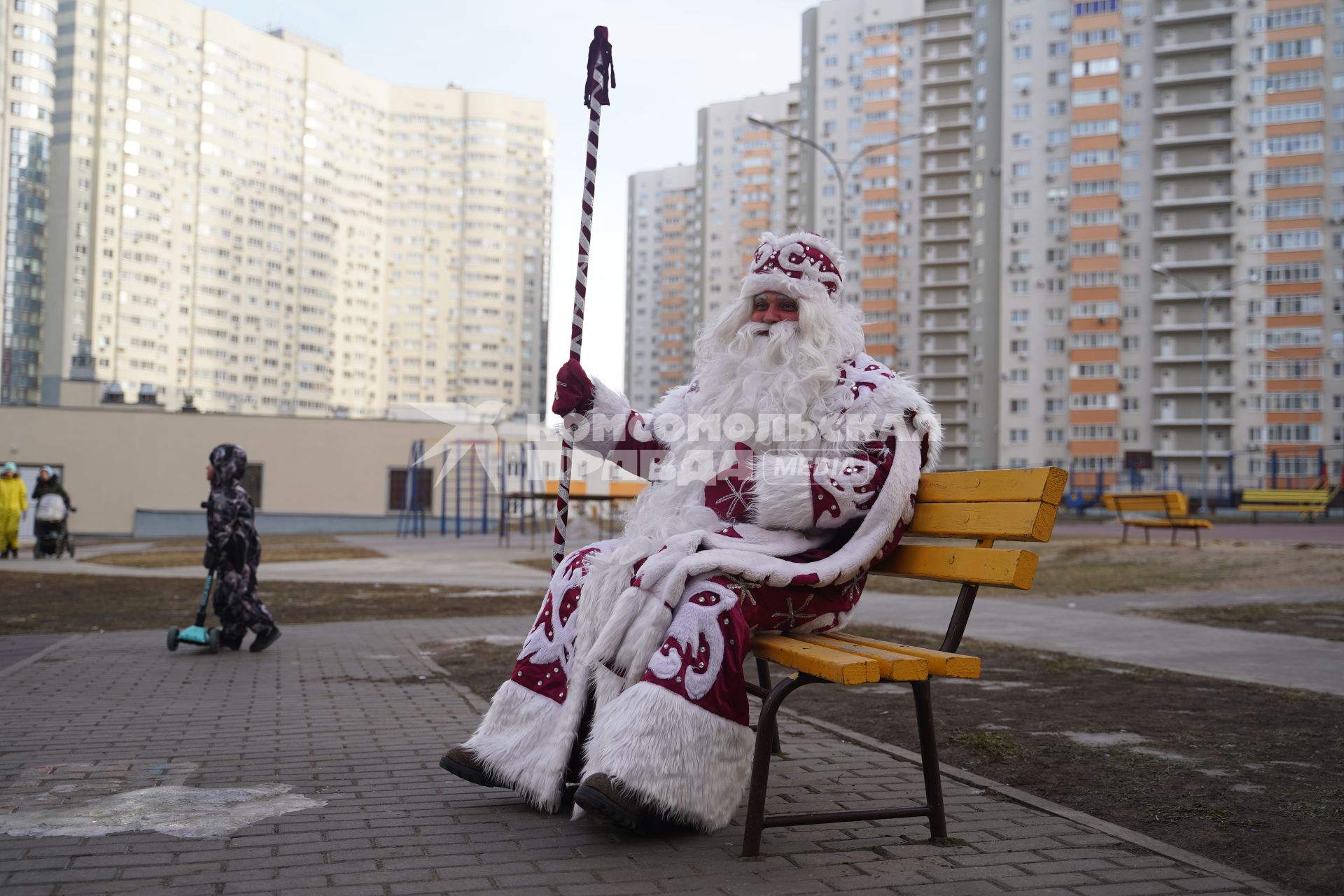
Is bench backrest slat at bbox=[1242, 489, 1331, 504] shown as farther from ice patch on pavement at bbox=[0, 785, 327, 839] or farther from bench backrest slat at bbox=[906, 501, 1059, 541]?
ice patch on pavement at bbox=[0, 785, 327, 839]

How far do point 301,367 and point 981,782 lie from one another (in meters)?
112

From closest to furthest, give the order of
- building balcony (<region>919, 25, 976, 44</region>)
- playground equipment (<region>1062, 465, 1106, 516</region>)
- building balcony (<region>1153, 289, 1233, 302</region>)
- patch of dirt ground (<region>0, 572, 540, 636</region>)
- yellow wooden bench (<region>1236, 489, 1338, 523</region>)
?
patch of dirt ground (<region>0, 572, 540, 636</region>)
yellow wooden bench (<region>1236, 489, 1338, 523</region>)
playground equipment (<region>1062, 465, 1106, 516</region>)
building balcony (<region>1153, 289, 1233, 302</region>)
building balcony (<region>919, 25, 976, 44</region>)

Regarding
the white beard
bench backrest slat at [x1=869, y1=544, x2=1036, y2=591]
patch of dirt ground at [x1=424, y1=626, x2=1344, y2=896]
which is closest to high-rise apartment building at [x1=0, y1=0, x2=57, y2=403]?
patch of dirt ground at [x1=424, y1=626, x2=1344, y2=896]

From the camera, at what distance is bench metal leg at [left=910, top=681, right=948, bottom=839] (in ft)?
11.1

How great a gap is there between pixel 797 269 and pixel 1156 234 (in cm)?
7623

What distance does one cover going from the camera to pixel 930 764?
3396 mm

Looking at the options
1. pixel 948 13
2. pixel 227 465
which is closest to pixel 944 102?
pixel 948 13

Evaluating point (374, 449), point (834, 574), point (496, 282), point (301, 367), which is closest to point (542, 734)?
point (834, 574)

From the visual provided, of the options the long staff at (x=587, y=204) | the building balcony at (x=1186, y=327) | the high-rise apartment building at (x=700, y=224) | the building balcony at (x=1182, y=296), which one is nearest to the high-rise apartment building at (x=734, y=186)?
the high-rise apartment building at (x=700, y=224)

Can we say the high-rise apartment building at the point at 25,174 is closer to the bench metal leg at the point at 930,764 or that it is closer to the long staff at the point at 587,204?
the long staff at the point at 587,204

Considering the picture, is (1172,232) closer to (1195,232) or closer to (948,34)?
(1195,232)

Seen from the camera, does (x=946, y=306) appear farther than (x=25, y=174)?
Yes

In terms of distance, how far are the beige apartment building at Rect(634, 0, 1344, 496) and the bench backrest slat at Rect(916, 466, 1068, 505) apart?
62.2 metres

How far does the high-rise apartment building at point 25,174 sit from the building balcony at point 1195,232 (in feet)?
265
